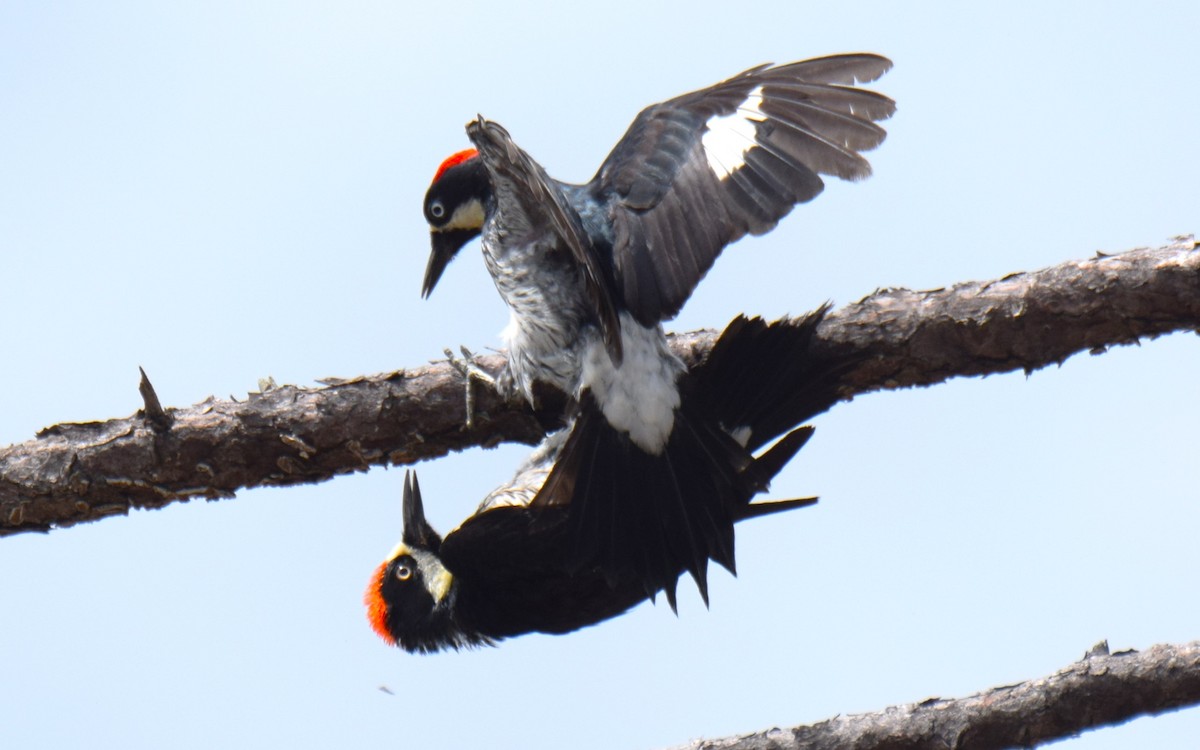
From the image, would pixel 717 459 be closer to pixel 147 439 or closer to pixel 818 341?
pixel 818 341

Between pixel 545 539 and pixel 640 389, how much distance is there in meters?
0.65

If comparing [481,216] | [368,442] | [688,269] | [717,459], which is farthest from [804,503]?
[481,216]

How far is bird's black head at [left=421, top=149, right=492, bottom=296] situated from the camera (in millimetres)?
4680

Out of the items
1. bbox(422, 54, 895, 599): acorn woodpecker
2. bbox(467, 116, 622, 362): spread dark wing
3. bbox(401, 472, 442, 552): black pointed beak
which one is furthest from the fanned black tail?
bbox(401, 472, 442, 552): black pointed beak

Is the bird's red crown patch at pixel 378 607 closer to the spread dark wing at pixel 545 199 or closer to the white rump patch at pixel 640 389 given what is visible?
the white rump patch at pixel 640 389

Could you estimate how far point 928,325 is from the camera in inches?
138

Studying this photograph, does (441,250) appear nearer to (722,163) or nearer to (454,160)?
(454,160)

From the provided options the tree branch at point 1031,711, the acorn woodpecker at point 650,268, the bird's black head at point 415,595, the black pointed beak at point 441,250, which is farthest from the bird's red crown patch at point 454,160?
the tree branch at point 1031,711

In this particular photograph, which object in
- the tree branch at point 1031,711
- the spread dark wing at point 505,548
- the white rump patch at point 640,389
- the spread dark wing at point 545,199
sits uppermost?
the spread dark wing at point 545,199

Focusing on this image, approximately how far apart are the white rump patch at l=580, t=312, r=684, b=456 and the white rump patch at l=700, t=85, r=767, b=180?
476mm

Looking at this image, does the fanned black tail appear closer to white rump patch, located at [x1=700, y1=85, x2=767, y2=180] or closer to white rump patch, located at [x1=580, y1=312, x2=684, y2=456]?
white rump patch, located at [x1=580, y1=312, x2=684, y2=456]

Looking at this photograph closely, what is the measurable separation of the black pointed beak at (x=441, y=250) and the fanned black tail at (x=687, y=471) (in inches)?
55.5

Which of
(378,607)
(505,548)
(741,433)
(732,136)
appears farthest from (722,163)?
(378,607)

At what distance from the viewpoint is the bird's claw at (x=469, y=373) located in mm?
3691
